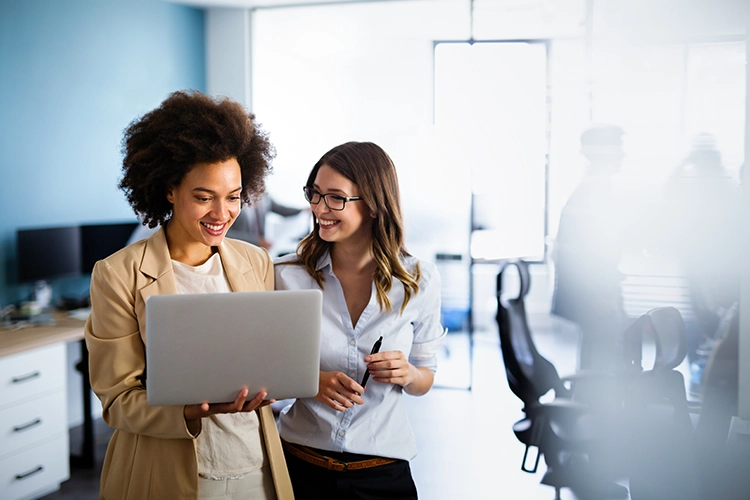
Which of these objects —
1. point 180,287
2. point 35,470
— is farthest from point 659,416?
point 35,470

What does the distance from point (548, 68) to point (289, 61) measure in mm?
2147

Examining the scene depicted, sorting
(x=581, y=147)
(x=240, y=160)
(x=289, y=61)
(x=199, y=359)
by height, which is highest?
(x=289, y=61)

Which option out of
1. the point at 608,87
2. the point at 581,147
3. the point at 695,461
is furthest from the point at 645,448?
the point at 608,87

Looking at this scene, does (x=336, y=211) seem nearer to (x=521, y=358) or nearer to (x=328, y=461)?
(x=328, y=461)

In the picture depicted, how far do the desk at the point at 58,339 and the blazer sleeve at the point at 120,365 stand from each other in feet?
6.69

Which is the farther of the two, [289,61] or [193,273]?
[289,61]

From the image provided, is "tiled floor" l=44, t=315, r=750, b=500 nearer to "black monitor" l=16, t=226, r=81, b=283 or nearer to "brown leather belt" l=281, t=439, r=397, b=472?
"black monitor" l=16, t=226, r=81, b=283

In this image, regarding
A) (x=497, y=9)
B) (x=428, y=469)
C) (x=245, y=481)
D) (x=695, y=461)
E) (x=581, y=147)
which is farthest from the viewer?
(x=497, y=9)

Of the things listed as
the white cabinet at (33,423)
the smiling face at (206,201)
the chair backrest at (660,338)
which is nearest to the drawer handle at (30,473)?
the white cabinet at (33,423)

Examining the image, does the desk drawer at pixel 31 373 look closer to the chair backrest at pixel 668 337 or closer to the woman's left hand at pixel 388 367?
the woman's left hand at pixel 388 367

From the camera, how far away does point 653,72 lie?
12.7 feet

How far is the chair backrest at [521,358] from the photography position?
12.0 feet

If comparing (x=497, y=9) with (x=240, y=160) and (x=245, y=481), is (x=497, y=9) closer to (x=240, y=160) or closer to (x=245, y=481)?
(x=240, y=160)

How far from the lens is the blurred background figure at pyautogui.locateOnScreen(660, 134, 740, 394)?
3537 millimetres
